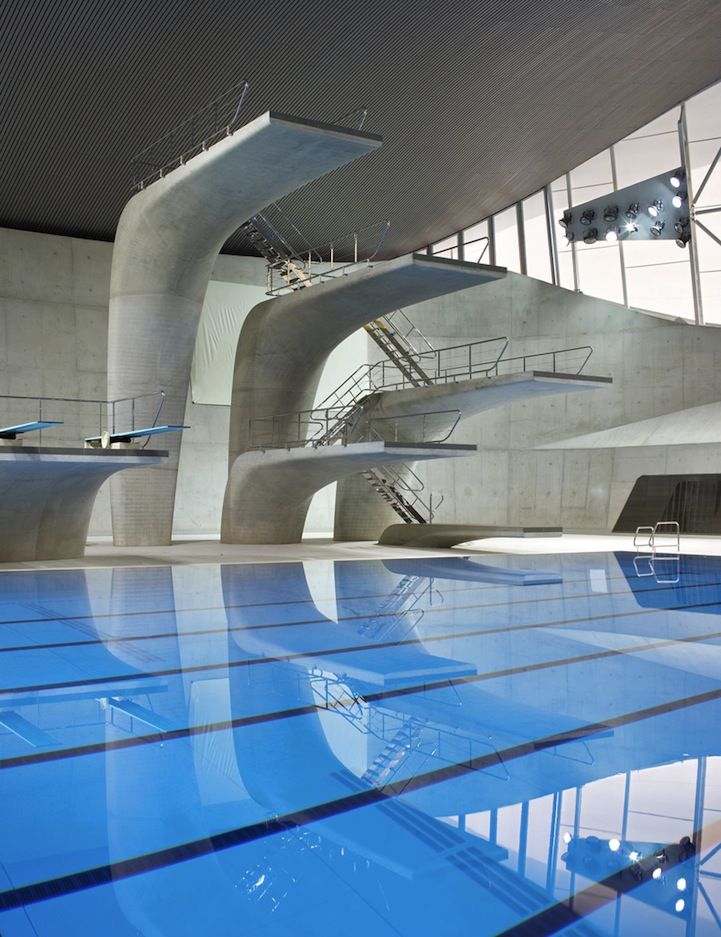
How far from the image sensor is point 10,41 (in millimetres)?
18297

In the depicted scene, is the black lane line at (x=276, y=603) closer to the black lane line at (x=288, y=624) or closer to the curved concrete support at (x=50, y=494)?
the black lane line at (x=288, y=624)

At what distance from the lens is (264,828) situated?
11.5ft

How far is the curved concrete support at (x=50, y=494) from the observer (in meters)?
13.8

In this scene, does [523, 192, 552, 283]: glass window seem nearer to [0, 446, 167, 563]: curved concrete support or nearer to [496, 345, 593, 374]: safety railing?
[496, 345, 593, 374]: safety railing

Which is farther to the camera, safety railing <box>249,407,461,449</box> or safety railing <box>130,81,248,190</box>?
safety railing <box>249,407,461,449</box>

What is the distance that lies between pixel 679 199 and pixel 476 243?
821cm

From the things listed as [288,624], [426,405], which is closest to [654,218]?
[426,405]

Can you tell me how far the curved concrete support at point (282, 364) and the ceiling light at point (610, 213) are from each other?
7.29 metres

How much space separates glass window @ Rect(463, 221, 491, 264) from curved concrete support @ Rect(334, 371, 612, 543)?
8.88m

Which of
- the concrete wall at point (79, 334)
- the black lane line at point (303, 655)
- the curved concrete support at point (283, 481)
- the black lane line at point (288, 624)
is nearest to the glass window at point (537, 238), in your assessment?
the concrete wall at point (79, 334)

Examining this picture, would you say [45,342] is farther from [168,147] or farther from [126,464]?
[126,464]

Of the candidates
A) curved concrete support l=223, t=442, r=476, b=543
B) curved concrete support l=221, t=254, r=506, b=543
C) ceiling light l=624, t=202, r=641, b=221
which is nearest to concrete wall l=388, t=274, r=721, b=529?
ceiling light l=624, t=202, r=641, b=221

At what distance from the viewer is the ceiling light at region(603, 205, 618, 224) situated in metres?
23.5

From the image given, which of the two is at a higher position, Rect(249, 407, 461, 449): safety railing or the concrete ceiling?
the concrete ceiling
